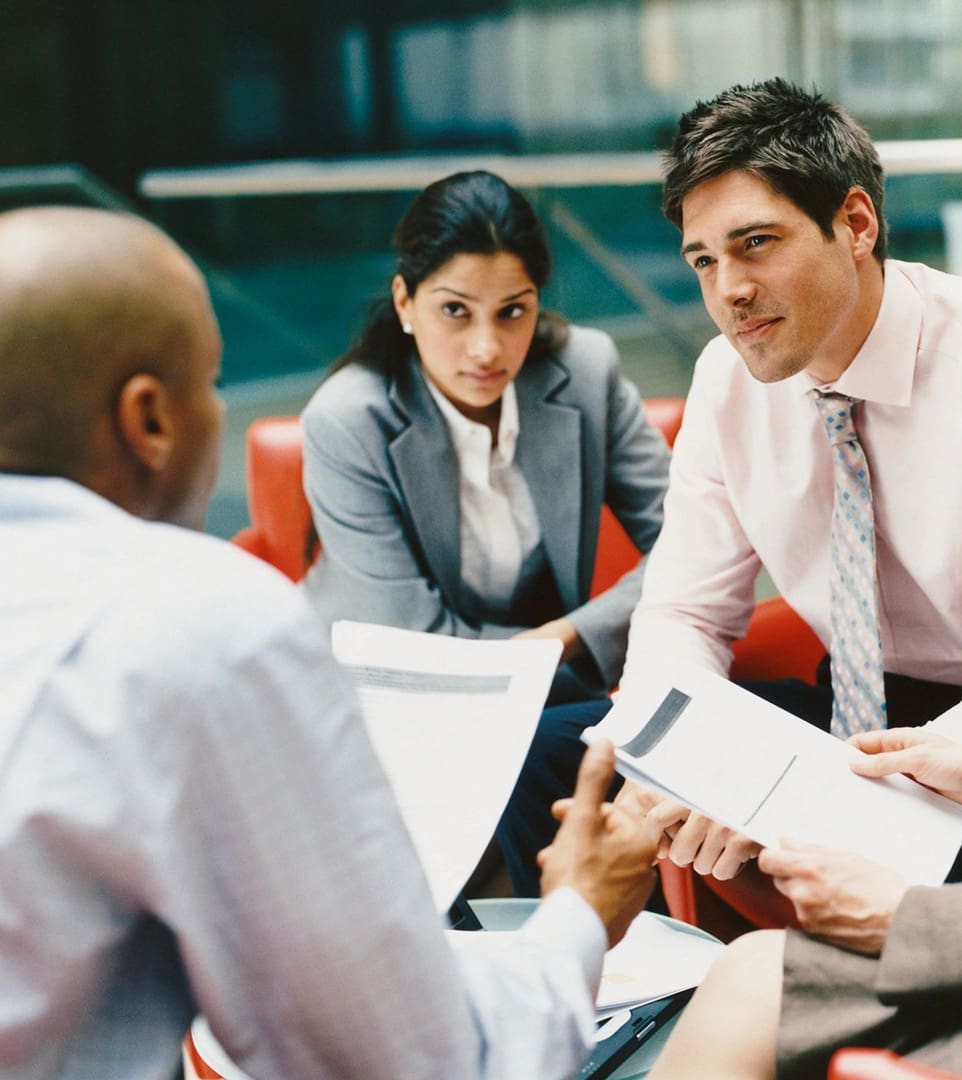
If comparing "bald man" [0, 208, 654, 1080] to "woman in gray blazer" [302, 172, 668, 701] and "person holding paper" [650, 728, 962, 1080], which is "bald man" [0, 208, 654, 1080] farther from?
"woman in gray blazer" [302, 172, 668, 701]

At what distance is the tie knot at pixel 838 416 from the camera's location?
1.89 m

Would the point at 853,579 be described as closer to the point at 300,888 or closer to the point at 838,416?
the point at 838,416

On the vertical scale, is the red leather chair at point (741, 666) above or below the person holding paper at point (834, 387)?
below

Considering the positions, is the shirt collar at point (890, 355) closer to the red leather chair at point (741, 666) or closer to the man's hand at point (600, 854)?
the red leather chair at point (741, 666)

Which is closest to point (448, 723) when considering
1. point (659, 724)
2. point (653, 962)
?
point (659, 724)

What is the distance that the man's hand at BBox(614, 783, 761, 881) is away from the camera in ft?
5.33

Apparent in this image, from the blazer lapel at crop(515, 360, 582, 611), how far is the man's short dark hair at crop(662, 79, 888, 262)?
69 cm

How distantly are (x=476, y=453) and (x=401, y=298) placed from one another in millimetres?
328

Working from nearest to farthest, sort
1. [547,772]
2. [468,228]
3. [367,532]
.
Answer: [547,772]
[468,228]
[367,532]

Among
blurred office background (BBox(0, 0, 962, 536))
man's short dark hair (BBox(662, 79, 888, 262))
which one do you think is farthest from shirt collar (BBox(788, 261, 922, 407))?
blurred office background (BBox(0, 0, 962, 536))

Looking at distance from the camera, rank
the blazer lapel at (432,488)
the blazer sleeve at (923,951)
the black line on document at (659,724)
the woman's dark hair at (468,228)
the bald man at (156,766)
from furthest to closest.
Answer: the blazer lapel at (432,488), the woman's dark hair at (468,228), the black line on document at (659,724), the blazer sleeve at (923,951), the bald man at (156,766)

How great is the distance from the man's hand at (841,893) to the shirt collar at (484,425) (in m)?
1.26

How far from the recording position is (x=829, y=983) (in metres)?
1.27

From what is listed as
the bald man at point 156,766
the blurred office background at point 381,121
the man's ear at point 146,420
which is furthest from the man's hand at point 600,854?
the blurred office background at point 381,121
